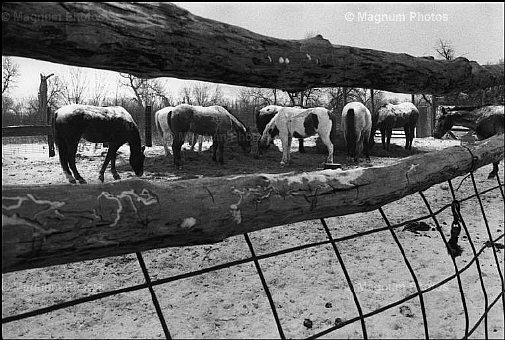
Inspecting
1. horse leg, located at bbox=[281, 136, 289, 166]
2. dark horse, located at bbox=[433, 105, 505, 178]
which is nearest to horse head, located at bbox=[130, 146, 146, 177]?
horse leg, located at bbox=[281, 136, 289, 166]

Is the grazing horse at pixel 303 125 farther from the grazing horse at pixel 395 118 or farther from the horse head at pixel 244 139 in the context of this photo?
the grazing horse at pixel 395 118

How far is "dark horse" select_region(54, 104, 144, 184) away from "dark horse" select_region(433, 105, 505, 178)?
163 inches

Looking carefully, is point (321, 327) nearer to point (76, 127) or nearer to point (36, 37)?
point (36, 37)

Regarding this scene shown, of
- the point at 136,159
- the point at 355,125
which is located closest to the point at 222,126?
the point at 136,159

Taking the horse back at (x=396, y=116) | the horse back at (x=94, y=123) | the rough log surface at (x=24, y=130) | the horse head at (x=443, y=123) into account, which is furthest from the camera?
the horse back at (x=396, y=116)

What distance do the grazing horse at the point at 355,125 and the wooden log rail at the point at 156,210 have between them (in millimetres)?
7000

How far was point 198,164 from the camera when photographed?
24.3ft

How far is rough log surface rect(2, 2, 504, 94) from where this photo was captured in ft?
1.81

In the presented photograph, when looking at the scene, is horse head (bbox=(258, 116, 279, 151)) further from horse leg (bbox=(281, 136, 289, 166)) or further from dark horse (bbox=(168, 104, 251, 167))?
dark horse (bbox=(168, 104, 251, 167))

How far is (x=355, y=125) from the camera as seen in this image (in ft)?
25.5

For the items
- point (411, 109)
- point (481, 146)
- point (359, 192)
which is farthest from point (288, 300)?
point (411, 109)

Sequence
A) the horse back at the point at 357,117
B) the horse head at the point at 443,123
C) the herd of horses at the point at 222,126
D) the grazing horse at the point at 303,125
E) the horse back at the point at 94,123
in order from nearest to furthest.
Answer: the horse back at the point at 94,123 → the herd of horses at the point at 222,126 → the horse head at the point at 443,123 → the grazing horse at the point at 303,125 → the horse back at the point at 357,117

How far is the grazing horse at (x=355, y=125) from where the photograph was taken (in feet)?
25.5

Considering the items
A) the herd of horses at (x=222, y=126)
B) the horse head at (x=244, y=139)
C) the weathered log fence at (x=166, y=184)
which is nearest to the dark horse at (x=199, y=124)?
the herd of horses at (x=222, y=126)
